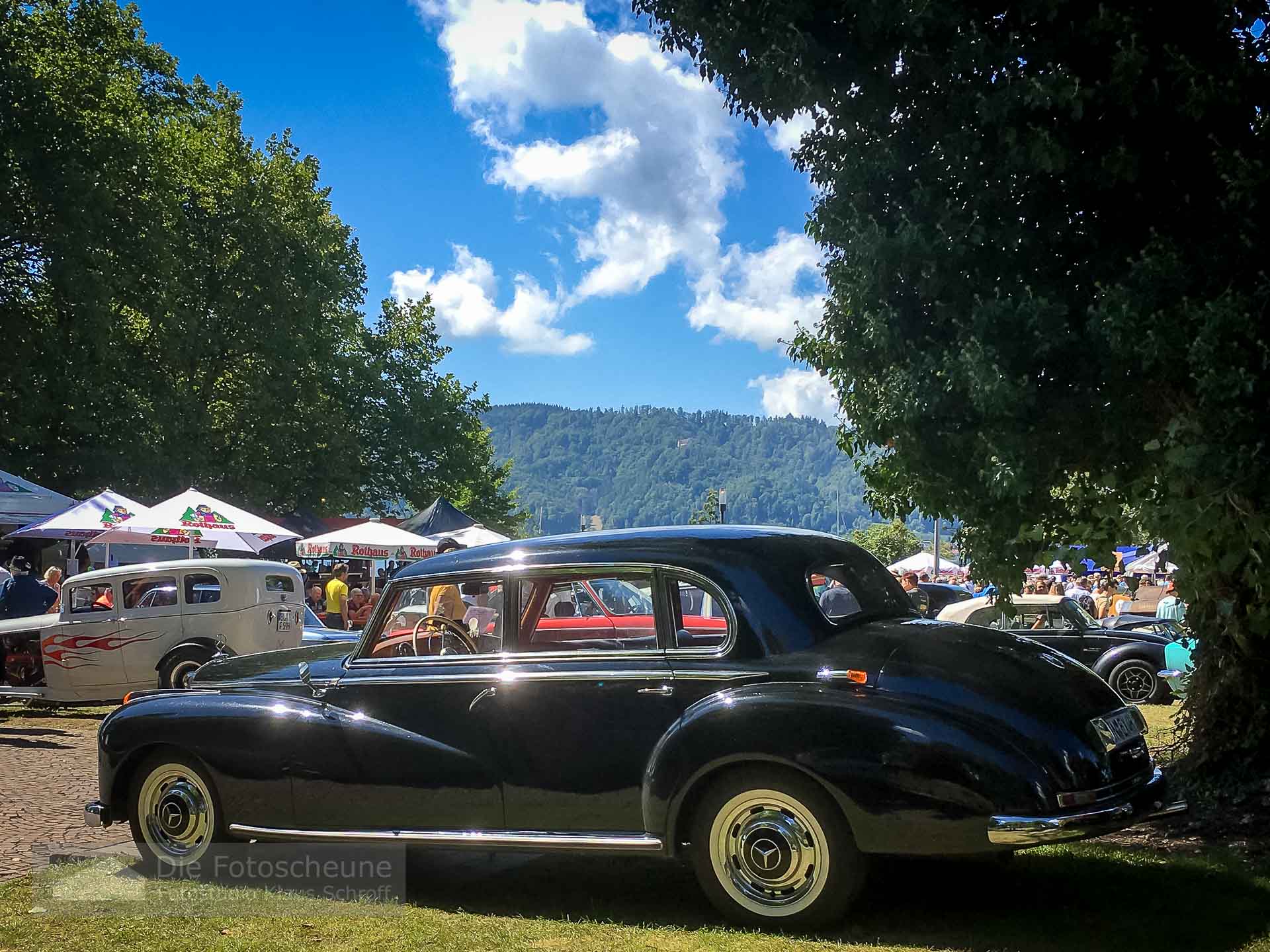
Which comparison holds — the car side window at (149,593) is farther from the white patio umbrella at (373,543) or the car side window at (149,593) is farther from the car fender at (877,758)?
the car fender at (877,758)

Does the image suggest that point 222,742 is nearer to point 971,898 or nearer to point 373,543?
point 971,898

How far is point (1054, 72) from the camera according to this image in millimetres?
6324

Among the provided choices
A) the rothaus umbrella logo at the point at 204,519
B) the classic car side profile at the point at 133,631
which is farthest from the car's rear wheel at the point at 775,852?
the rothaus umbrella logo at the point at 204,519

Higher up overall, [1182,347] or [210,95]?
[210,95]

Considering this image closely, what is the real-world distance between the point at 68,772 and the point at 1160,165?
928 centimetres

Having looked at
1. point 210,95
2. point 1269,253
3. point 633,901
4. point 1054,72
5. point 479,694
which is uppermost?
point 210,95

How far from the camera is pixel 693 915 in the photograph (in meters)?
5.26

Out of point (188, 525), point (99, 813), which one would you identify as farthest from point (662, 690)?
point (188, 525)

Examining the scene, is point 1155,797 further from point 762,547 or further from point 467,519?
point 467,519

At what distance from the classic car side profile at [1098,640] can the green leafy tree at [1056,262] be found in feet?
28.5

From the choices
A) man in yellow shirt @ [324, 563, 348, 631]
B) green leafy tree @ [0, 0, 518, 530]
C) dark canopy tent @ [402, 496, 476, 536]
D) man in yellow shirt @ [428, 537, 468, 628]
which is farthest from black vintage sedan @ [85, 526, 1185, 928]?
green leafy tree @ [0, 0, 518, 530]

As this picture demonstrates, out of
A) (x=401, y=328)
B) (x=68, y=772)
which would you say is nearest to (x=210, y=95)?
(x=401, y=328)

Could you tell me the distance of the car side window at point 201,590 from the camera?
13953 millimetres

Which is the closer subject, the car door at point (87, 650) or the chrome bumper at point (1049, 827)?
the chrome bumper at point (1049, 827)
